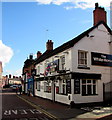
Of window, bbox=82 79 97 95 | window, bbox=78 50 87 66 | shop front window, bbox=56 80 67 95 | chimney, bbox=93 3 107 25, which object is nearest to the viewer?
window, bbox=82 79 97 95

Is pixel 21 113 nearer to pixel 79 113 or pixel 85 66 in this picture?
pixel 79 113

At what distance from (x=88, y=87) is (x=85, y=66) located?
2.13 m

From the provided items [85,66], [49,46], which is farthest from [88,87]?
[49,46]

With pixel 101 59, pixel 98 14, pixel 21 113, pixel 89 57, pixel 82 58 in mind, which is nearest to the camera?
pixel 21 113

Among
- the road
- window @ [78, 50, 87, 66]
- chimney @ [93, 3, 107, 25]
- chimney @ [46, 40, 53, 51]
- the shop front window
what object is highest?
chimney @ [93, 3, 107, 25]

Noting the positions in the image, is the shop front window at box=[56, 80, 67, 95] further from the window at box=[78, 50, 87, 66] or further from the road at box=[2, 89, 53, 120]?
the road at box=[2, 89, 53, 120]

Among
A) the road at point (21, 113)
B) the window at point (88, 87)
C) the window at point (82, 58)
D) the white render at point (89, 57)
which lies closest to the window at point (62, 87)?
the white render at point (89, 57)

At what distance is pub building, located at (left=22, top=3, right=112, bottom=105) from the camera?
56.4 ft

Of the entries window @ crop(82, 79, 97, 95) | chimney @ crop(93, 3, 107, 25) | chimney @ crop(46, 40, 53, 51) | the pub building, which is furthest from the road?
chimney @ crop(46, 40, 53, 51)

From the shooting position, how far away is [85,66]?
18.0 metres

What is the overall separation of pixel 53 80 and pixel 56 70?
1747mm

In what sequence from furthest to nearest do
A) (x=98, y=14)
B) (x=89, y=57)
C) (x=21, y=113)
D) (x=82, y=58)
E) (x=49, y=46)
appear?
1. (x=49, y=46)
2. (x=98, y=14)
3. (x=89, y=57)
4. (x=82, y=58)
5. (x=21, y=113)

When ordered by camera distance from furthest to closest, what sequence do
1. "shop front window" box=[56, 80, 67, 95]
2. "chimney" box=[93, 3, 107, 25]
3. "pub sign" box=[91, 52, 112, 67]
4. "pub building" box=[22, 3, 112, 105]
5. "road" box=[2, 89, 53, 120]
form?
"chimney" box=[93, 3, 107, 25]
"pub sign" box=[91, 52, 112, 67]
"shop front window" box=[56, 80, 67, 95]
"pub building" box=[22, 3, 112, 105]
"road" box=[2, 89, 53, 120]

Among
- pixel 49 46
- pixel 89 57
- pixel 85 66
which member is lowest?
pixel 85 66
